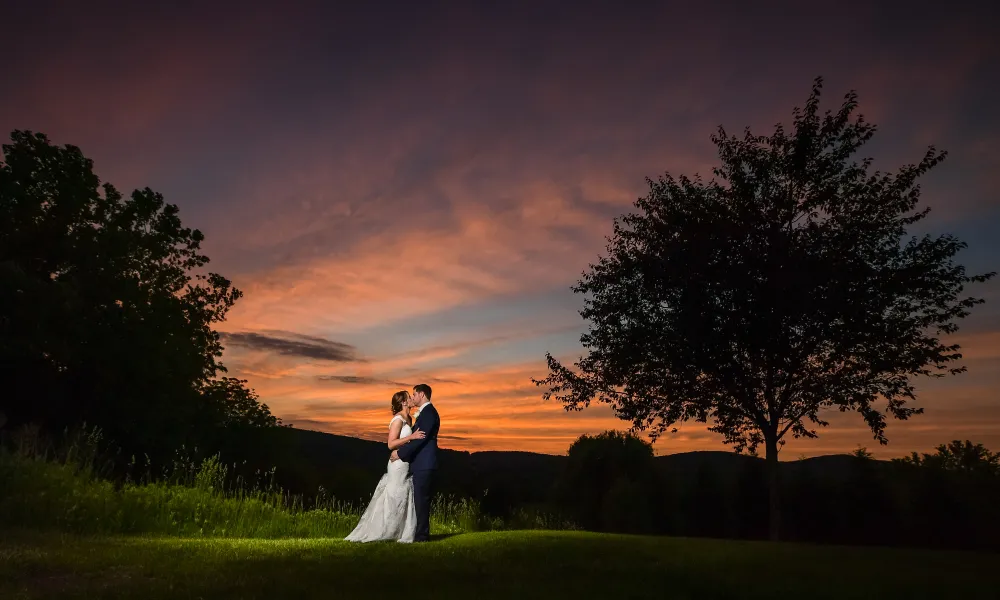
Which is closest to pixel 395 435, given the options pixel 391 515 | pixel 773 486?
pixel 391 515

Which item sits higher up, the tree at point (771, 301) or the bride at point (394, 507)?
the tree at point (771, 301)

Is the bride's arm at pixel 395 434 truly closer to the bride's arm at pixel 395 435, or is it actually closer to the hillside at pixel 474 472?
the bride's arm at pixel 395 435

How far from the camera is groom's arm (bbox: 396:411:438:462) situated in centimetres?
1447

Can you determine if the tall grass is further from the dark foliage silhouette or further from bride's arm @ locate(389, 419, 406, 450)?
the dark foliage silhouette

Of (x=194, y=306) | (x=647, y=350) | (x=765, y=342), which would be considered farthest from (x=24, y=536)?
(x=194, y=306)

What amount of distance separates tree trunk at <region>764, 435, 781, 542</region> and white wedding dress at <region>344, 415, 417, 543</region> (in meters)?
12.6

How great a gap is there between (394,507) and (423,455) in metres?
1.18

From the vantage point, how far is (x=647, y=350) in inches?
902

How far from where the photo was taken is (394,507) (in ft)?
48.0

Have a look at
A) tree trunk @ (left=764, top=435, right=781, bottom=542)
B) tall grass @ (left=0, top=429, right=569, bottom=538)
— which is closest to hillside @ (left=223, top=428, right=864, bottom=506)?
tree trunk @ (left=764, top=435, right=781, bottom=542)

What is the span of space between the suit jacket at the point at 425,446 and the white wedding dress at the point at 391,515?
0.48 m

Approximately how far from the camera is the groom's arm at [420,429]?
47.5 ft

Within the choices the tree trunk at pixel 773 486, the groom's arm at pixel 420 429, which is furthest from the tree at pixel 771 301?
the groom's arm at pixel 420 429

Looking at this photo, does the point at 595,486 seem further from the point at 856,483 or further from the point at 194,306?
the point at 194,306
